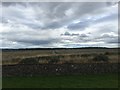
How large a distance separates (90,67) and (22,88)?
8.68 m

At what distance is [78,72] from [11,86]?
7.40 m

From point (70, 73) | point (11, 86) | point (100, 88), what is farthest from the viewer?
point (70, 73)

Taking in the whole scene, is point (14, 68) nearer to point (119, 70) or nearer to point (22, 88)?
point (22, 88)

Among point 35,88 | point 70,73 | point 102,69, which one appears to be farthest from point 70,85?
point 102,69

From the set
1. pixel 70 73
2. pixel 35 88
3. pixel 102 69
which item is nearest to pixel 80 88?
pixel 35 88

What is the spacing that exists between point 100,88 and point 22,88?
431cm

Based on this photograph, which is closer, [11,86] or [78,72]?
[11,86]

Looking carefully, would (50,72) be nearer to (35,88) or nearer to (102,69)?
(102,69)

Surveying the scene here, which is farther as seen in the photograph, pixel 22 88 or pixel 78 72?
pixel 78 72

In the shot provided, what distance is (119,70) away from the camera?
20.8m

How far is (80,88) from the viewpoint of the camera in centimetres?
1307

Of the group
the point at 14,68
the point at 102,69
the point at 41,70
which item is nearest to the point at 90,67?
the point at 102,69

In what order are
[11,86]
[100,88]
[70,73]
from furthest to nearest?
[70,73] < [11,86] < [100,88]

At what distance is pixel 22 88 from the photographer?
13.3 m
